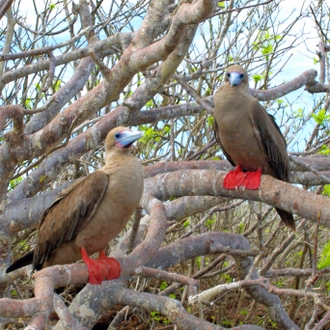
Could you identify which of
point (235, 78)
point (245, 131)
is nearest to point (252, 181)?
point (245, 131)

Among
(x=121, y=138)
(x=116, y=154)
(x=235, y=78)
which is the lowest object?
(x=116, y=154)

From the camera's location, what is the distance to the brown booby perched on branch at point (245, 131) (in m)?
4.36

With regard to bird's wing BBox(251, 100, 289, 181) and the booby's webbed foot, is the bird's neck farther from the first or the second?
bird's wing BBox(251, 100, 289, 181)

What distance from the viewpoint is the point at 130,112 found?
502 centimetres

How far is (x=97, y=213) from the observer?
397 centimetres

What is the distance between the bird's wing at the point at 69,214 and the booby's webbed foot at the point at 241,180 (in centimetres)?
87

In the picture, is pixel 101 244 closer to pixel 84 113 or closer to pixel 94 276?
pixel 94 276

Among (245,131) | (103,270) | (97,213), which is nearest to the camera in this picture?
(103,270)

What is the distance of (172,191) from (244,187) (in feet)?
2.14

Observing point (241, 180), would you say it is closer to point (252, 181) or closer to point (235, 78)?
point (252, 181)

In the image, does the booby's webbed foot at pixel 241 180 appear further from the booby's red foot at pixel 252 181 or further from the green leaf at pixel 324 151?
the green leaf at pixel 324 151

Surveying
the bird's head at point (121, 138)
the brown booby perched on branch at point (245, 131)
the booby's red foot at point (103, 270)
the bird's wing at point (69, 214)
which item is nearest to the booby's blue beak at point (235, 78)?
Answer: the brown booby perched on branch at point (245, 131)

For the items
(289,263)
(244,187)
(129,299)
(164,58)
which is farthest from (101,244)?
(289,263)

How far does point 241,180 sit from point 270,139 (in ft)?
1.85
